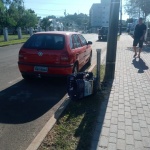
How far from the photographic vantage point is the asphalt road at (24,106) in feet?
12.6

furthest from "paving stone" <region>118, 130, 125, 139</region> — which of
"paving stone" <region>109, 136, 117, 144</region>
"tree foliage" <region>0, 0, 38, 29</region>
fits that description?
"tree foliage" <region>0, 0, 38, 29</region>

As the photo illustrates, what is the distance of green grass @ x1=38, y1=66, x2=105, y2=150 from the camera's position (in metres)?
3.51

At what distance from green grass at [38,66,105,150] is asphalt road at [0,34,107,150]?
1.17 ft

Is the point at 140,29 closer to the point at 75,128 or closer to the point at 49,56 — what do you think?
the point at 49,56

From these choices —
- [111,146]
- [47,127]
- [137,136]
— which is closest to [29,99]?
[47,127]

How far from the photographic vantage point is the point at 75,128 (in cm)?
406

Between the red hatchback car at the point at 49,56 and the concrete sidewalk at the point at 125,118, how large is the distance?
1528 millimetres

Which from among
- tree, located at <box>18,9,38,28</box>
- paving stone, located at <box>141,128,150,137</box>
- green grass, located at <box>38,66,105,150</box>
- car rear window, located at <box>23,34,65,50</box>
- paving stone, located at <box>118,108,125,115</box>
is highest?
tree, located at <box>18,9,38,28</box>

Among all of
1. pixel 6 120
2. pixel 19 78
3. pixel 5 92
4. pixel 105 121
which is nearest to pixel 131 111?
pixel 105 121

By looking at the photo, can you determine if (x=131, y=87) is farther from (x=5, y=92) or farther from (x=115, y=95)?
(x=5, y=92)

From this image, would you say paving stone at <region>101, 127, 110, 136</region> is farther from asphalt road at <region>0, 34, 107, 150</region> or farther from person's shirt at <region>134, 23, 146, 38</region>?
person's shirt at <region>134, 23, 146, 38</region>

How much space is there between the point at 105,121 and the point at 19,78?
4.34 m

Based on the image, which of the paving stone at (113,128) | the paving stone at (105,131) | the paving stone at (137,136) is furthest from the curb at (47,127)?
the paving stone at (137,136)

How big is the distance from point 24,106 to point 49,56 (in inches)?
70.7
